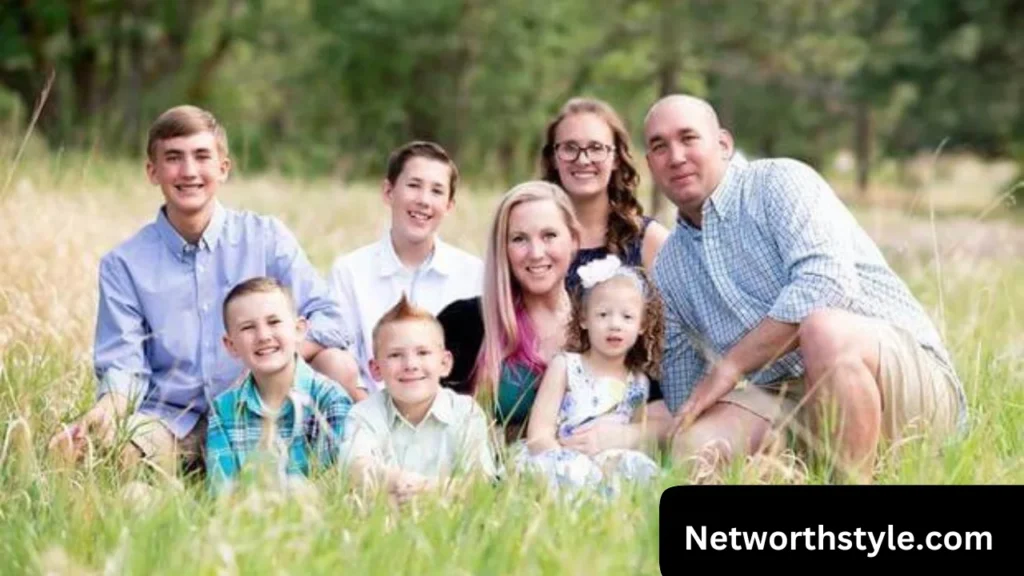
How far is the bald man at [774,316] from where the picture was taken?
177 inches

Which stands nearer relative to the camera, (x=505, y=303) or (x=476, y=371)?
(x=505, y=303)

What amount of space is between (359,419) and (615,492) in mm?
833

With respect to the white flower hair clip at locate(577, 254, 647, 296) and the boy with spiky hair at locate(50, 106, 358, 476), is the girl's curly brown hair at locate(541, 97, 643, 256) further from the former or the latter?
the boy with spiky hair at locate(50, 106, 358, 476)

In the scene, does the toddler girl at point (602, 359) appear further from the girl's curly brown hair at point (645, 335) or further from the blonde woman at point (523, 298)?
the blonde woman at point (523, 298)

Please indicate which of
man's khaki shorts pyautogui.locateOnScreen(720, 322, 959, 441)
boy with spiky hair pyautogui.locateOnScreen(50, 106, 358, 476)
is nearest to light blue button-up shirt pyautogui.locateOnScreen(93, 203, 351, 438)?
boy with spiky hair pyautogui.locateOnScreen(50, 106, 358, 476)

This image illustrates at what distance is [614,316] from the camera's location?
5.02 m

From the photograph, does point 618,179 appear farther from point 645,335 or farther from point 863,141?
point 863,141

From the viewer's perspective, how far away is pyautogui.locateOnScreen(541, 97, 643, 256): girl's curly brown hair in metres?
5.79

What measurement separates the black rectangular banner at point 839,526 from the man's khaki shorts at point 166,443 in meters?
1.54

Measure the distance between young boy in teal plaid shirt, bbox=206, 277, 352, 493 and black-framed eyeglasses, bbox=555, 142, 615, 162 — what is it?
1351 mm

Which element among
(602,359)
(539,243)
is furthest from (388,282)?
(602,359)

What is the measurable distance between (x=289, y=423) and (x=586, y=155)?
1.54 m

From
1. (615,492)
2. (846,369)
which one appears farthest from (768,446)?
(615,492)

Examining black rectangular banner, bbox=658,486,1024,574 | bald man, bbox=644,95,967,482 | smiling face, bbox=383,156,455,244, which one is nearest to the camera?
black rectangular banner, bbox=658,486,1024,574
